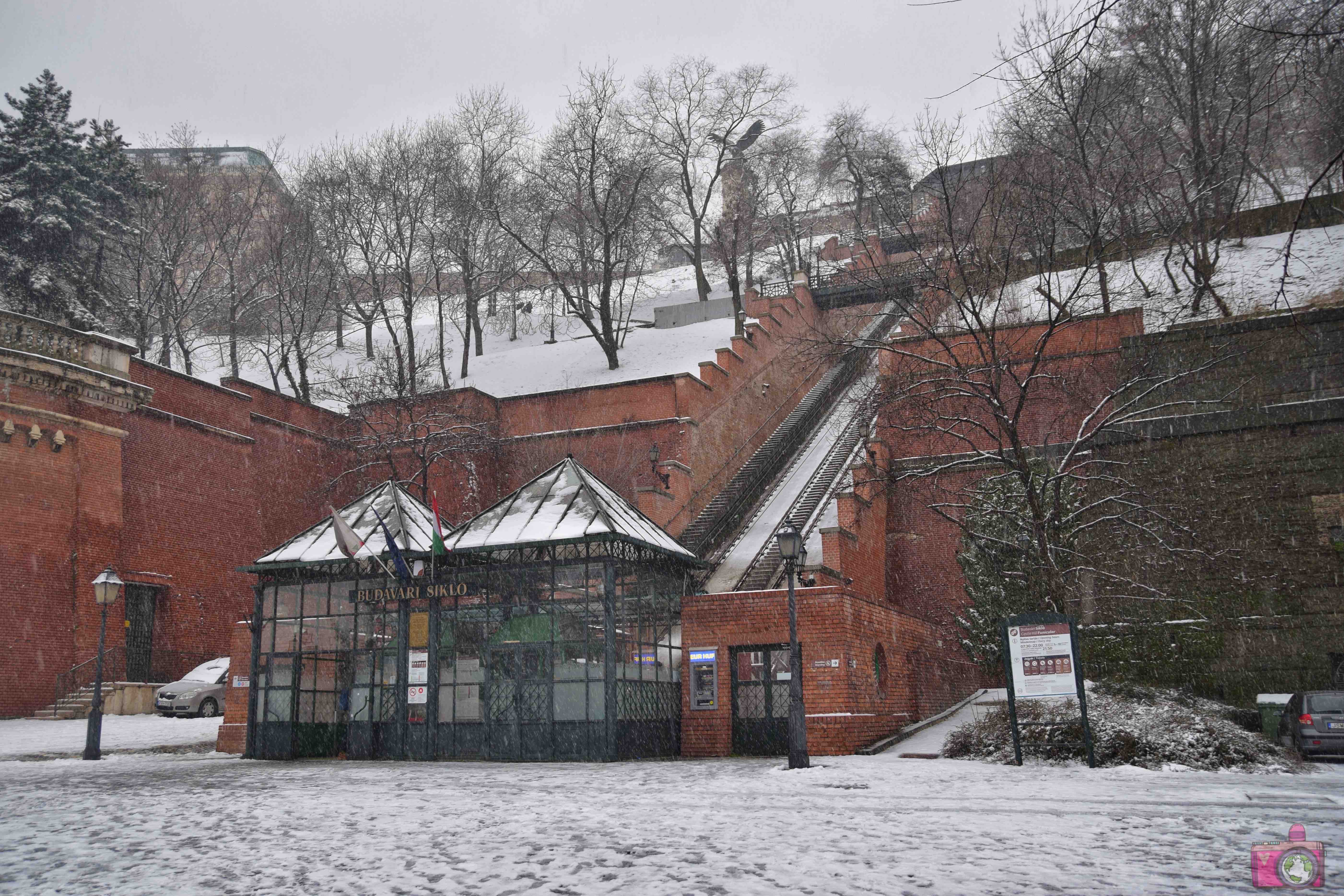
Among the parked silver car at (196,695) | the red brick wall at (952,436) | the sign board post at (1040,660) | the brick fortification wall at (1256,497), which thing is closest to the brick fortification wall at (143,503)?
the parked silver car at (196,695)

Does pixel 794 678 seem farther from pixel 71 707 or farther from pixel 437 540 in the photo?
pixel 71 707

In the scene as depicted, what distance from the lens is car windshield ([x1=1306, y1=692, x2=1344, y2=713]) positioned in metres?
16.3

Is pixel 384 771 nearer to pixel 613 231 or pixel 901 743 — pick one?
pixel 901 743

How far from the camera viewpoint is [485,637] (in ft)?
59.8

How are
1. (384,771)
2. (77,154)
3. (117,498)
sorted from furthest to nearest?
(77,154), (117,498), (384,771)

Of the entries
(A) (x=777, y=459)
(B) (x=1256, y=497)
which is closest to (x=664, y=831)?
(B) (x=1256, y=497)

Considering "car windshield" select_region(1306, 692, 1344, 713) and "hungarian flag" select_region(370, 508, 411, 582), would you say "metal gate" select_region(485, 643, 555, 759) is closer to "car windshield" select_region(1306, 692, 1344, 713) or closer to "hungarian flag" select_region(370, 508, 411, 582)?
"hungarian flag" select_region(370, 508, 411, 582)

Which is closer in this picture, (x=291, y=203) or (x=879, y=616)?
(x=879, y=616)

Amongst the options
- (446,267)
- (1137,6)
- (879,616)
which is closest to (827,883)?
(879,616)

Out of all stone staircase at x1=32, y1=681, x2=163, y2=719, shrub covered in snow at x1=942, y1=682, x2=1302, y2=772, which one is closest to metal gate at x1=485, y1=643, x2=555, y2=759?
shrub covered in snow at x1=942, y1=682, x2=1302, y2=772

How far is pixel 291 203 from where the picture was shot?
134 feet

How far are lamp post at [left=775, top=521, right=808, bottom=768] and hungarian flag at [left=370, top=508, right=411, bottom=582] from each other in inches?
274

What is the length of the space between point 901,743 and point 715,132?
3377 centimetres

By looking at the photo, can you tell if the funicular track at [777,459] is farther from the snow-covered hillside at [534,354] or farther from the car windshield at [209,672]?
the car windshield at [209,672]
